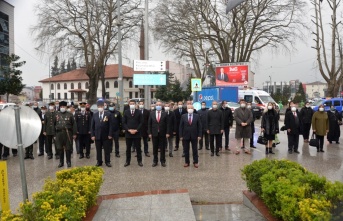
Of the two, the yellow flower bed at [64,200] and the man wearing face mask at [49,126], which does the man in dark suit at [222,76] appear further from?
the yellow flower bed at [64,200]

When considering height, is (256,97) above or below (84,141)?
above

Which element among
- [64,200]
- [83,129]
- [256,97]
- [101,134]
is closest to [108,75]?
[256,97]

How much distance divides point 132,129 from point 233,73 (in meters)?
26.8

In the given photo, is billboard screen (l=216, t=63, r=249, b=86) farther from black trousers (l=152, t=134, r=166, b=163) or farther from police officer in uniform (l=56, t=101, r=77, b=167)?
police officer in uniform (l=56, t=101, r=77, b=167)

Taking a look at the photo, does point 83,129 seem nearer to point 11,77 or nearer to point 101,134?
point 101,134

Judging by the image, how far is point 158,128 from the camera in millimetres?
10406

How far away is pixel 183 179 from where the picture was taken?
852cm

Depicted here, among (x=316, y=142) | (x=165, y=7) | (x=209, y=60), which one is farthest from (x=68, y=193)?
(x=209, y=60)

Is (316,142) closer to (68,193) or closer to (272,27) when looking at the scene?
(68,193)

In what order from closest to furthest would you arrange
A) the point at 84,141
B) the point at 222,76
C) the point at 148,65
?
the point at 84,141
the point at 148,65
the point at 222,76

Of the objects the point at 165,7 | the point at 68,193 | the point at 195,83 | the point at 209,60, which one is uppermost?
the point at 165,7

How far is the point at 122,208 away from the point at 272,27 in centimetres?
3184

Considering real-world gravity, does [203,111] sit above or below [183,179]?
above

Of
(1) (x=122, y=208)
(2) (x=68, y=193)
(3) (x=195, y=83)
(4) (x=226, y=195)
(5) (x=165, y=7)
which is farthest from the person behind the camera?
(5) (x=165, y=7)
